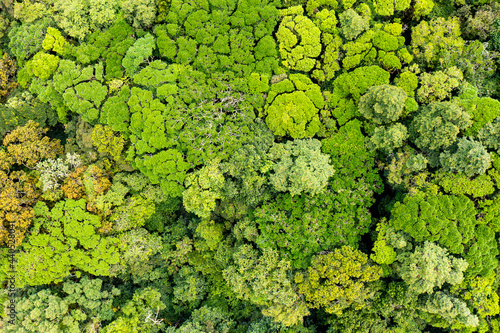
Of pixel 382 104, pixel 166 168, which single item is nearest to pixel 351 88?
pixel 382 104

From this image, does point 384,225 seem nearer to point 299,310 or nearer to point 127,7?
point 299,310

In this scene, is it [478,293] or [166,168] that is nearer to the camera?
[478,293]

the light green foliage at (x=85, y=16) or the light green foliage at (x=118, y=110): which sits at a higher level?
the light green foliage at (x=85, y=16)

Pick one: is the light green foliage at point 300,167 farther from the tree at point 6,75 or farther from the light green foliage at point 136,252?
the tree at point 6,75

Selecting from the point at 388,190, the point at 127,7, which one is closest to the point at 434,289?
the point at 388,190

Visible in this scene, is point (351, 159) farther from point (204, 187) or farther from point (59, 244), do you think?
point (59, 244)

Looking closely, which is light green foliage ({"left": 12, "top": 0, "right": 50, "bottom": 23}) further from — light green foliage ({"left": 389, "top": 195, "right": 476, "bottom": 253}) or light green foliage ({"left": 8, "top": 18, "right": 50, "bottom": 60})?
light green foliage ({"left": 389, "top": 195, "right": 476, "bottom": 253})

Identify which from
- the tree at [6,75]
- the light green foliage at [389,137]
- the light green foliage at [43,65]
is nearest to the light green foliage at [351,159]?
the light green foliage at [389,137]
